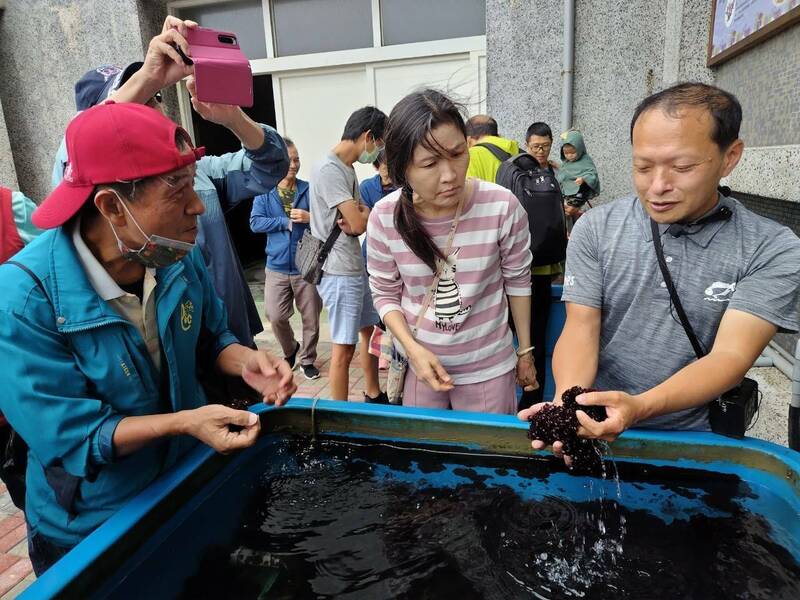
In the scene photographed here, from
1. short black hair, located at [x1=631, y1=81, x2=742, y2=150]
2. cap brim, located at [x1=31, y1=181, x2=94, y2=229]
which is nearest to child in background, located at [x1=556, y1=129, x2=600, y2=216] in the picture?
short black hair, located at [x1=631, y1=81, x2=742, y2=150]

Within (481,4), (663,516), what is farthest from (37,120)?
(663,516)

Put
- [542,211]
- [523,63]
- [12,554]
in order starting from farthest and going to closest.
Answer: [523,63] → [542,211] → [12,554]

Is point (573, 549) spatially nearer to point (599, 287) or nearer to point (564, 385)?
point (564, 385)

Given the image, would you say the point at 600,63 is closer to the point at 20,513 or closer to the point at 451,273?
the point at 451,273

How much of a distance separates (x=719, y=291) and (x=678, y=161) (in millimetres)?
397

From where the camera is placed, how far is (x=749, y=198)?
3.48 m

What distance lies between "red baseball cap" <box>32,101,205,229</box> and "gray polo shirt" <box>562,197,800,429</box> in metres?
1.23

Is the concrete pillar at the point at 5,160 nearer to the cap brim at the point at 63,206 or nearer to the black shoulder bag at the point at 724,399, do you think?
the cap brim at the point at 63,206

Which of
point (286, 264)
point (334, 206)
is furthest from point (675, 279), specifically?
point (286, 264)

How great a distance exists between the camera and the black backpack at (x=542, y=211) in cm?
317

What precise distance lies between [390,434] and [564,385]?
24.3 inches

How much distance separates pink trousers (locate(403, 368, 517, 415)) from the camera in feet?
7.04

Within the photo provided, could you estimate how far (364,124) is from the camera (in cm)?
353

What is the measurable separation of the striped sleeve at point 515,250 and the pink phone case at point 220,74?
1.04 metres
